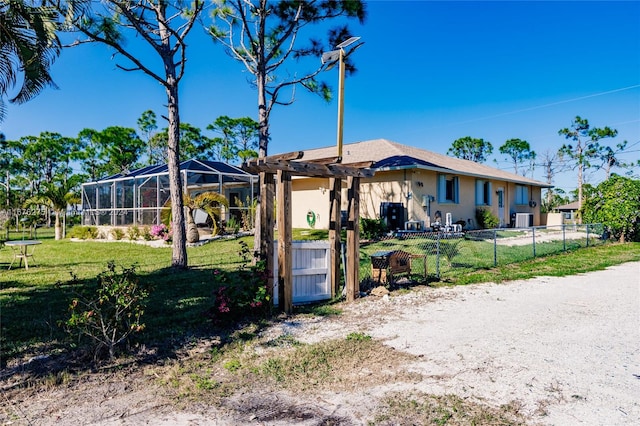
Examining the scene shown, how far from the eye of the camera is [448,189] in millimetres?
18875

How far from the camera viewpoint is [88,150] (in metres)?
41.8

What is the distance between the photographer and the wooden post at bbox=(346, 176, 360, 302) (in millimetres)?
6699

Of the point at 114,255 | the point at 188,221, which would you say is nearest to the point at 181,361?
the point at 114,255

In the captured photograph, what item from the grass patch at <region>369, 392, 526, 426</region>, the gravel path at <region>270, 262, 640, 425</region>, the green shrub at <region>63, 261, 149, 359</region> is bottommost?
the gravel path at <region>270, 262, 640, 425</region>

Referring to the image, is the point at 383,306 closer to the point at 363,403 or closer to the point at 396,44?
the point at 363,403

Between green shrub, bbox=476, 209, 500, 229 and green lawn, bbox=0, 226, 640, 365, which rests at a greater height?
green shrub, bbox=476, 209, 500, 229

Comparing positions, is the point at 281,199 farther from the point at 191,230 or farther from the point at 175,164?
the point at 191,230

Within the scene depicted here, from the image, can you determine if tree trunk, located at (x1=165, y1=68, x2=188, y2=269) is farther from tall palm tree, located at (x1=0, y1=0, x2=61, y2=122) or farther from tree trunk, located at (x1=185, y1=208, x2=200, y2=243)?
tree trunk, located at (x1=185, y1=208, x2=200, y2=243)

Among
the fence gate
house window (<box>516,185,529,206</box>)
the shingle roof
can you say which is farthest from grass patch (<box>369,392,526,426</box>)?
house window (<box>516,185,529,206</box>)

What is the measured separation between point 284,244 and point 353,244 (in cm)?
137

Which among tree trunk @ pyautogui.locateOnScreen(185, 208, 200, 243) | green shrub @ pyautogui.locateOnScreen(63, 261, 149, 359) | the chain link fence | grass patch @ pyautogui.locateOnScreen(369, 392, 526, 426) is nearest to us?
grass patch @ pyautogui.locateOnScreen(369, 392, 526, 426)

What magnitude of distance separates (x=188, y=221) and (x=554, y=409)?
14.1 m

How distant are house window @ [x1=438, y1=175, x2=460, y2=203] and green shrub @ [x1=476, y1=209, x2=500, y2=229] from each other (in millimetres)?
1927

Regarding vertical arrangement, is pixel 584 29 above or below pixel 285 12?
above
